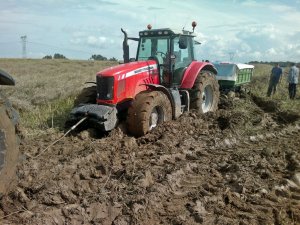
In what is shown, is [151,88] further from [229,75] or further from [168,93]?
[229,75]

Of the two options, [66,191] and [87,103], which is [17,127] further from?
[87,103]

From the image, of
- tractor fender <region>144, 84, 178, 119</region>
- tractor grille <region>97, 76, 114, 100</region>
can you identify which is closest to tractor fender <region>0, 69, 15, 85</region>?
tractor grille <region>97, 76, 114, 100</region>

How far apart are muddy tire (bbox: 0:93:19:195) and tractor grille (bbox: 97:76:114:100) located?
387cm

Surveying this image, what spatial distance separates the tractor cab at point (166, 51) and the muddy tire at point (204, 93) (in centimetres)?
53

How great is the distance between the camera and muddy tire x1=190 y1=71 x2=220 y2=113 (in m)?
9.76

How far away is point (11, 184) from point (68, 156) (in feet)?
7.29

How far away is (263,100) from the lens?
12594 millimetres

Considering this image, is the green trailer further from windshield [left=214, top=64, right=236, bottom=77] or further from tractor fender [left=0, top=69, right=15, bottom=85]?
tractor fender [left=0, top=69, right=15, bottom=85]

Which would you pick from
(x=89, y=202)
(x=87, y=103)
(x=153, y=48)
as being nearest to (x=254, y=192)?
(x=89, y=202)

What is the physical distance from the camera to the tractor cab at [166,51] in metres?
9.17

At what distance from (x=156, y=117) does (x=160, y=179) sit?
3245mm

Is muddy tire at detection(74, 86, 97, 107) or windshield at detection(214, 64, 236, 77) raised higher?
windshield at detection(214, 64, 236, 77)

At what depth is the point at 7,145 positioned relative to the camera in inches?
154

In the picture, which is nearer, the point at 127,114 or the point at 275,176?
the point at 275,176
